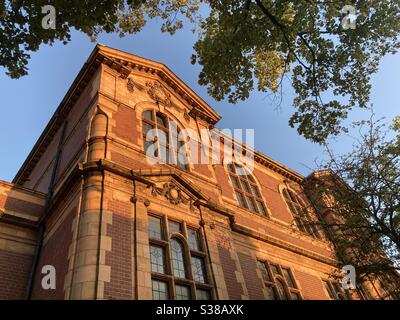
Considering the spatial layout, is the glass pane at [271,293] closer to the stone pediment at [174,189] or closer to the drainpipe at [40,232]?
the stone pediment at [174,189]

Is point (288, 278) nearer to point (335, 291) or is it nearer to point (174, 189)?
point (335, 291)

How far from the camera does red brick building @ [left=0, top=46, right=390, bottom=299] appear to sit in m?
8.07

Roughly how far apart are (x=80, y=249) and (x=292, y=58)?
7860 mm

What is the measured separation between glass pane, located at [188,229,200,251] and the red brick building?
0.13 feet

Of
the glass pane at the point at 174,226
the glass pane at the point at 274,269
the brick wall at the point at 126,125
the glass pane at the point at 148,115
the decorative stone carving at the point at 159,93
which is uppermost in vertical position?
the decorative stone carving at the point at 159,93

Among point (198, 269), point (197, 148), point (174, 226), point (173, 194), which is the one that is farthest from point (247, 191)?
point (198, 269)

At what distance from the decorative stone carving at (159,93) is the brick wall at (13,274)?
25.8 feet

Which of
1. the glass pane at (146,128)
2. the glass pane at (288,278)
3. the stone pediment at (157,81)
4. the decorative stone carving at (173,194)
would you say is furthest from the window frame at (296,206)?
the glass pane at (146,128)

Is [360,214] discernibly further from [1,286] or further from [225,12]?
[1,286]

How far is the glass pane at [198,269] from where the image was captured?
30.7 ft

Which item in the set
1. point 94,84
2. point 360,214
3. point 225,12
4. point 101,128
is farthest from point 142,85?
point 360,214
